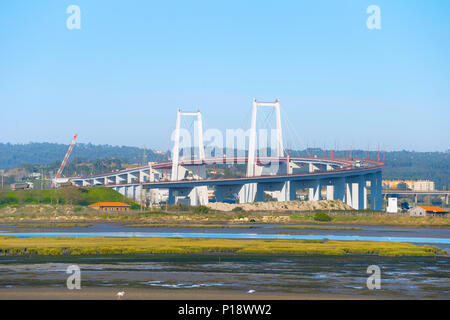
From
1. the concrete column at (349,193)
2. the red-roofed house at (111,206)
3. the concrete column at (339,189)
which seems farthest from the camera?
the concrete column at (349,193)

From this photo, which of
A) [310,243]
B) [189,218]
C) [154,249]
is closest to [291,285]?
[154,249]

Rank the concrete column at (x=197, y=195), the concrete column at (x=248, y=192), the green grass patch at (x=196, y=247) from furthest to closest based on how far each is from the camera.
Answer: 1. the concrete column at (x=197, y=195)
2. the concrete column at (x=248, y=192)
3. the green grass patch at (x=196, y=247)

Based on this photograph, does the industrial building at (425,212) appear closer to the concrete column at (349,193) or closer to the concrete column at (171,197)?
the concrete column at (349,193)

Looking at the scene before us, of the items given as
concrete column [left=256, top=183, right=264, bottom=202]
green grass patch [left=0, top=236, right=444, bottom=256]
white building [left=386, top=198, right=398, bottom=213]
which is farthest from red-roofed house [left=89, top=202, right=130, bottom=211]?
green grass patch [left=0, top=236, right=444, bottom=256]

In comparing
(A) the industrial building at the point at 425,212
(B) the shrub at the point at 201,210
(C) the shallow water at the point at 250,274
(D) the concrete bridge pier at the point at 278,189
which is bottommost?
(A) the industrial building at the point at 425,212

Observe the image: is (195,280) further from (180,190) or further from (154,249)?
(180,190)

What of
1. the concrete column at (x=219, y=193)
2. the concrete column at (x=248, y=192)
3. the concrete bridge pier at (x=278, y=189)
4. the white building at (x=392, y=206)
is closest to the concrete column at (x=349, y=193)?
the concrete bridge pier at (x=278, y=189)

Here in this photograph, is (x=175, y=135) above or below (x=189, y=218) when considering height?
above

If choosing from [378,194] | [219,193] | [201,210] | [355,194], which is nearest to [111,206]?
[201,210]

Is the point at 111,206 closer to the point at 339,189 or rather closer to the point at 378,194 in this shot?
the point at 339,189
